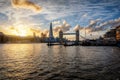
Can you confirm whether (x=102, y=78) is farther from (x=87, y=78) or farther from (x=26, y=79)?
(x=26, y=79)

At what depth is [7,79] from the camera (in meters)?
20.3

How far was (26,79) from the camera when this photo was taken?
20281mm

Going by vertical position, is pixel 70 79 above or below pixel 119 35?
below

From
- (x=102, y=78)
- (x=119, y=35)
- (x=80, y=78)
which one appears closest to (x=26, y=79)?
(x=80, y=78)

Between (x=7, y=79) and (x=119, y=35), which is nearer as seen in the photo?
(x=7, y=79)

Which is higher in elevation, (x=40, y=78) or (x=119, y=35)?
(x=119, y=35)

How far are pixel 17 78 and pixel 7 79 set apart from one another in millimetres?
1278

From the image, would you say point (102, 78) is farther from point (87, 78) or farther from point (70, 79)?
point (70, 79)

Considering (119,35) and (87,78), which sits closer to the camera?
A: (87,78)

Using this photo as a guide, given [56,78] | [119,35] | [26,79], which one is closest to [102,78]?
[56,78]

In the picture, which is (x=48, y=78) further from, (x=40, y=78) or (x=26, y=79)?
(x=26, y=79)

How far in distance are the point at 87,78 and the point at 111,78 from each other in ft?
10.3

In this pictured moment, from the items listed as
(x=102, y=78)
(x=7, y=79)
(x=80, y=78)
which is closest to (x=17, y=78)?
(x=7, y=79)

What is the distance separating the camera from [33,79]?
2027cm
